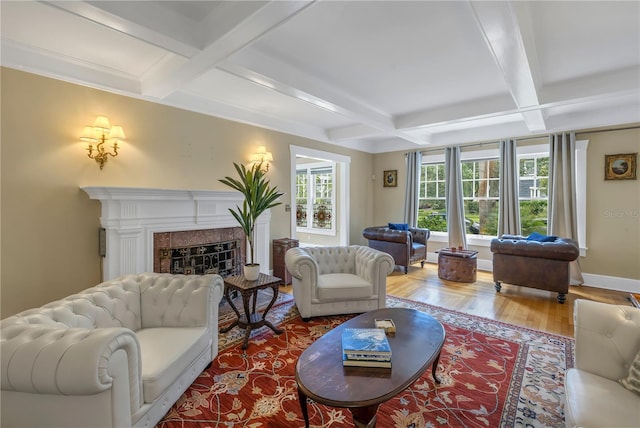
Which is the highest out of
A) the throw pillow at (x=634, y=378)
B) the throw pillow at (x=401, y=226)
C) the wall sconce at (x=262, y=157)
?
the wall sconce at (x=262, y=157)

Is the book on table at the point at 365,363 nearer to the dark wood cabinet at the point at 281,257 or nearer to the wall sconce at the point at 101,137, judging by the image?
the dark wood cabinet at the point at 281,257

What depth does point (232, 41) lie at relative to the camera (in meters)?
2.21

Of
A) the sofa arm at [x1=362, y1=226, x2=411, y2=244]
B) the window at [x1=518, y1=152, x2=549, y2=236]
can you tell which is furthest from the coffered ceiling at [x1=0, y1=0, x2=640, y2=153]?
the sofa arm at [x1=362, y1=226, x2=411, y2=244]

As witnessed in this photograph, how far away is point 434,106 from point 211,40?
3.23 m

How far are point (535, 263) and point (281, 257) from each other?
368 cm

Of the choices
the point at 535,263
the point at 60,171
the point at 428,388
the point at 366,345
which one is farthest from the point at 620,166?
the point at 60,171

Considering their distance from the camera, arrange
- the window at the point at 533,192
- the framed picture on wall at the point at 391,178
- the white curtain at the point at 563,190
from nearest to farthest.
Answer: the white curtain at the point at 563,190 → the window at the point at 533,192 → the framed picture on wall at the point at 391,178

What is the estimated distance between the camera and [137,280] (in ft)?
7.36

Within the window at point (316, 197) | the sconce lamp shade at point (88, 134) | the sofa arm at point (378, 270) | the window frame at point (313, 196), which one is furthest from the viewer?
the window at point (316, 197)

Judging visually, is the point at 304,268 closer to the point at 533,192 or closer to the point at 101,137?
the point at 101,137

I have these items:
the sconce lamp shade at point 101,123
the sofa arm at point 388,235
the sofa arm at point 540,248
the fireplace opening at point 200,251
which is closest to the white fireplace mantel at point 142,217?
the fireplace opening at point 200,251

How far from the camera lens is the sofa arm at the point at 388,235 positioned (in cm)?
521

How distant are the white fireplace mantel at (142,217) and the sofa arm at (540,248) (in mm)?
4036

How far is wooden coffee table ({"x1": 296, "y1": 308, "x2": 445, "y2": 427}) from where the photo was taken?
4.50ft
